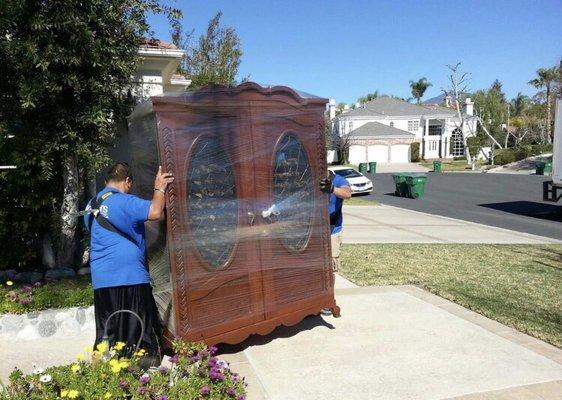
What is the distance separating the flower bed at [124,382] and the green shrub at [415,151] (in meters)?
56.2

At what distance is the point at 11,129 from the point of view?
6.03 metres

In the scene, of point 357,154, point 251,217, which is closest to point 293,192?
point 251,217

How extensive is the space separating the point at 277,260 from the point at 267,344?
847 mm

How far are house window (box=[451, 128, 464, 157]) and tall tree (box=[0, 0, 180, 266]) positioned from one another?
59.3 m

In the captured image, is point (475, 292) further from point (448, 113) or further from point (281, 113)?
point (448, 113)

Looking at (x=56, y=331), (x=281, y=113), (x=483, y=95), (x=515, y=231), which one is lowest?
(x=515, y=231)

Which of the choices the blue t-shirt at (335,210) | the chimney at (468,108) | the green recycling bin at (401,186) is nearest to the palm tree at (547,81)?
the chimney at (468,108)

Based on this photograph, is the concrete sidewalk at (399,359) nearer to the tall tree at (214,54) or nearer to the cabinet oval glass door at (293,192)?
the cabinet oval glass door at (293,192)

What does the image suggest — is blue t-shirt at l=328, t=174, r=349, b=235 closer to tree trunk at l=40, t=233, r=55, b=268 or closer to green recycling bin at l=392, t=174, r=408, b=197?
tree trunk at l=40, t=233, r=55, b=268

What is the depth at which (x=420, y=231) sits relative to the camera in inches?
497

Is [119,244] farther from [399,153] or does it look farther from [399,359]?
[399,153]

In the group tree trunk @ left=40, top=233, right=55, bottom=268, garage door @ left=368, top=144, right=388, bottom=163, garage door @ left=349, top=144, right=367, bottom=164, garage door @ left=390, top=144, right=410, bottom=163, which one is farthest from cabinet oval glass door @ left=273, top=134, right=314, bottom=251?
garage door @ left=390, top=144, right=410, bottom=163

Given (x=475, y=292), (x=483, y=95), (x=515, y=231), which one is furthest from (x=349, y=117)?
(x=475, y=292)

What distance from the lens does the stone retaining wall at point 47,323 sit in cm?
473
